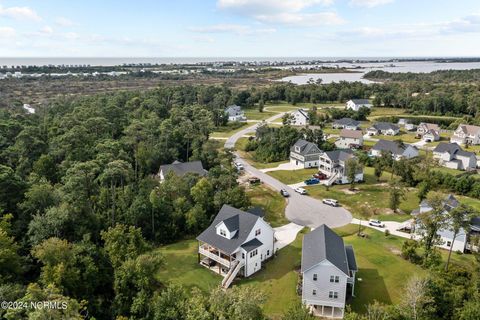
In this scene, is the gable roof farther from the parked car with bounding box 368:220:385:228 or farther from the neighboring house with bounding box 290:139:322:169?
the parked car with bounding box 368:220:385:228

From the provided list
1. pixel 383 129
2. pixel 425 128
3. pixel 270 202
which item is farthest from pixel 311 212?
pixel 425 128

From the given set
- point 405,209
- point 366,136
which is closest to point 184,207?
point 405,209

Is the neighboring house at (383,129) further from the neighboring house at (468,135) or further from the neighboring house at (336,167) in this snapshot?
the neighboring house at (336,167)

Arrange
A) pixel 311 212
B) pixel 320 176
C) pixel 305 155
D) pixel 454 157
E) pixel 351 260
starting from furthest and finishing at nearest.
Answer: pixel 454 157 < pixel 305 155 < pixel 320 176 < pixel 311 212 < pixel 351 260

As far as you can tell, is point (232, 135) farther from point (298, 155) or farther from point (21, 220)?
point (21, 220)

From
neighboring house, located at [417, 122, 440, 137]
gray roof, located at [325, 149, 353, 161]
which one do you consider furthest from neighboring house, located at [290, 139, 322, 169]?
neighboring house, located at [417, 122, 440, 137]

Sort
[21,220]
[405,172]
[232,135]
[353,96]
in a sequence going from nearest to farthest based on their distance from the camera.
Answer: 1. [21,220]
2. [405,172]
3. [232,135]
4. [353,96]

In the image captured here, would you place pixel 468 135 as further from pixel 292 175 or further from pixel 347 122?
pixel 292 175
